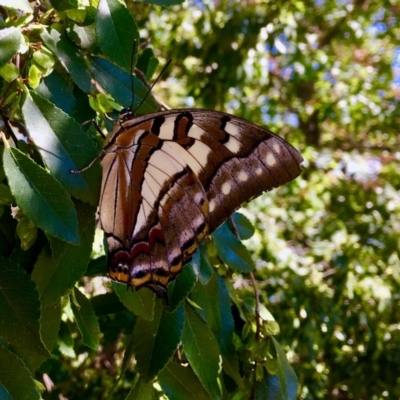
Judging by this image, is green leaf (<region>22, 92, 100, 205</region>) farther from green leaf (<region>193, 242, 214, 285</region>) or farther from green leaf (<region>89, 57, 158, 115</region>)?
green leaf (<region>193, 242, 214, 285</region>)

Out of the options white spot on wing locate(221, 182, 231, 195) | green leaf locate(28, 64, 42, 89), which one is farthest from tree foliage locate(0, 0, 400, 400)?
white spot on wing locate(221, 182, 231, 195)

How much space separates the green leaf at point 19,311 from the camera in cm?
69

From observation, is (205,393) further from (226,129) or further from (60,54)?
(60,54)

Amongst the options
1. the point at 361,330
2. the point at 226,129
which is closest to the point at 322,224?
the point at 361,330

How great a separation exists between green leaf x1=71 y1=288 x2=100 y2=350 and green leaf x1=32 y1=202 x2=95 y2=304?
0.48 feet

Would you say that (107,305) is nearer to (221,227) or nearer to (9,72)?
(221,227)

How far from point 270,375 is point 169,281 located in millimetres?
313

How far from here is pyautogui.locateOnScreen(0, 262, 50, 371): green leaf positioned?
688 mm

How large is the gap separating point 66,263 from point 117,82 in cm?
30

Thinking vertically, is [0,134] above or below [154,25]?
below

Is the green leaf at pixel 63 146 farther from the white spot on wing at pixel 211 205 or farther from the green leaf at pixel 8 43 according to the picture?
the white spot on wing at pixel 211 205

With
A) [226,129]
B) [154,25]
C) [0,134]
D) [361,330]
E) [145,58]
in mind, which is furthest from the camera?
[154,25]

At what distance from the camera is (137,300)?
872mm

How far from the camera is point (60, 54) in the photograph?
2.49ft
